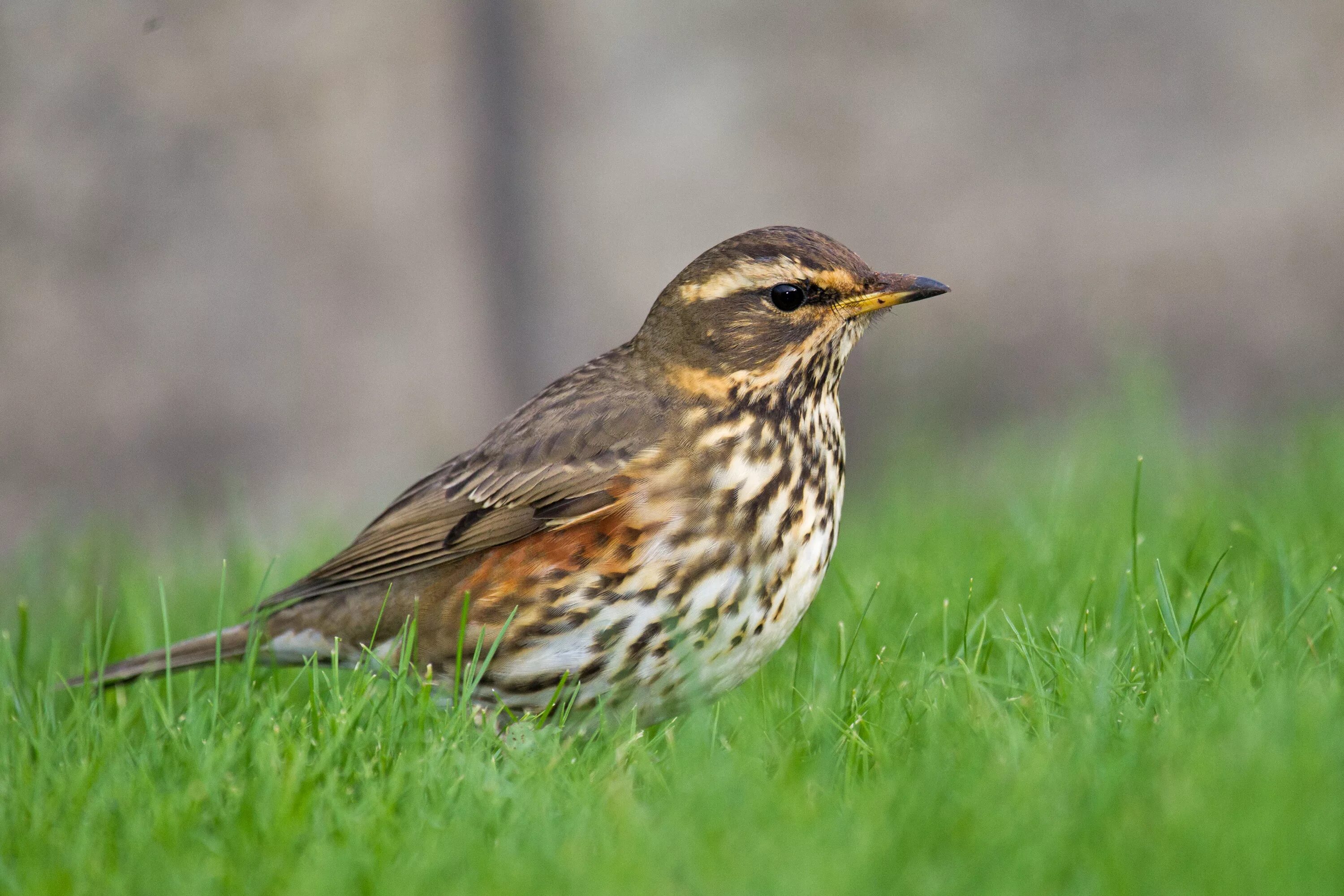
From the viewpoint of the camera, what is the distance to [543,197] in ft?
24.7

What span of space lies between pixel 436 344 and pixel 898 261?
91.5 inches

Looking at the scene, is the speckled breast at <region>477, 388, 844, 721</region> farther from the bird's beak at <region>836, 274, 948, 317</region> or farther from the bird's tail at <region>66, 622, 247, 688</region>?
the bird's tail at <region>66, 622, 247, 688</region>

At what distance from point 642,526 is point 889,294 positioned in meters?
0.87

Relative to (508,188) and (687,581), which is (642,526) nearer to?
(687,581)

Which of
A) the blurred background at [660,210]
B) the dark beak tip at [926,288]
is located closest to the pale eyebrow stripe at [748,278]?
the dark beak tip at [926,288]

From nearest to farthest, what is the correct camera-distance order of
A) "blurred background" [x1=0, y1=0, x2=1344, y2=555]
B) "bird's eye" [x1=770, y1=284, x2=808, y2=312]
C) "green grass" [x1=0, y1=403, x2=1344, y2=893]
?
"green grass" [x1=0, y1=403, x2=1344, y2=893] → "bird's eye" [x1=770, y1=284, x2=808, y2=312] → "blurred background" [x1=0, y1=0, x2=1344, y2=555]

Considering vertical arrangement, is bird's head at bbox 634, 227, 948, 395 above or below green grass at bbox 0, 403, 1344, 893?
above

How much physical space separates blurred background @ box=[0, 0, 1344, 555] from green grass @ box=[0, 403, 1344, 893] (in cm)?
244

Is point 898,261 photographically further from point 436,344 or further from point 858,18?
point 436,344

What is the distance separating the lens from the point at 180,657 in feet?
13.8

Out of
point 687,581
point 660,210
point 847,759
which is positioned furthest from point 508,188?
point 847,759

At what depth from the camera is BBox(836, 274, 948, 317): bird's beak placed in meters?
3.83

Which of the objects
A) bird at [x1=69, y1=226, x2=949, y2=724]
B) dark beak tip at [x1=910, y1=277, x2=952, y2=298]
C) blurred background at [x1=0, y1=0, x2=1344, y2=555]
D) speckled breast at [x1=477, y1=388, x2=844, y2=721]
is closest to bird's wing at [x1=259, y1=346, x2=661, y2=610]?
bird at [x1=69, y1=226, x2=949, y2=724]

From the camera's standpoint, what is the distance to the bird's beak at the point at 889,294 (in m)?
3.83
